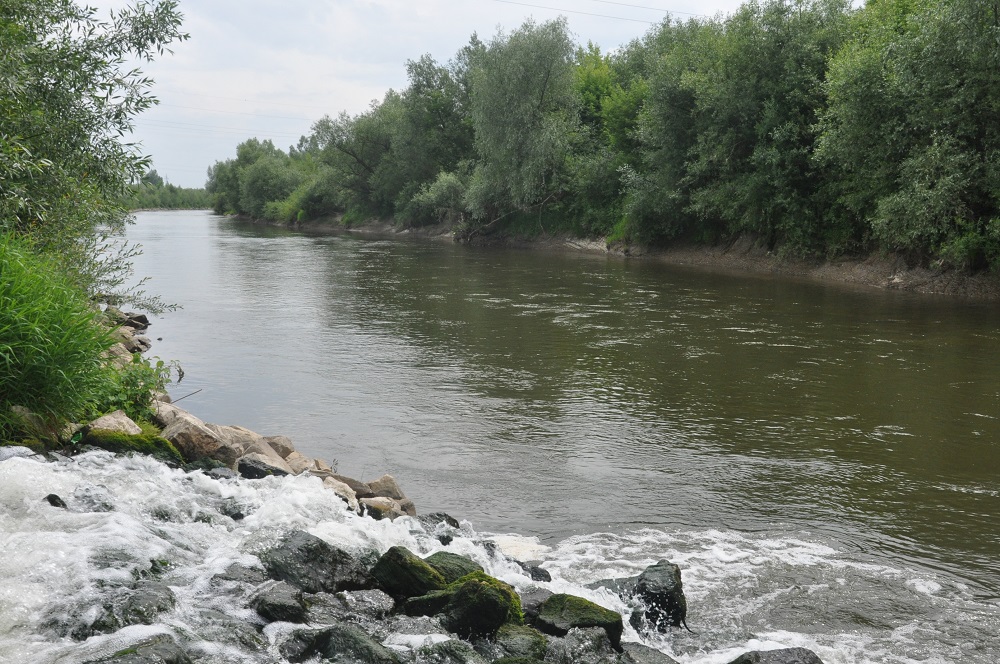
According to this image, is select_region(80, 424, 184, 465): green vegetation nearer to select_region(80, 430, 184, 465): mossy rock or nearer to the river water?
select_region(80, 430, 184, 465): mossy rock

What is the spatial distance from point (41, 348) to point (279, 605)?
4.51 meters

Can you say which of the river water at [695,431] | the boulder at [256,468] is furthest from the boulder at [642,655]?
the boulder at [256,468]

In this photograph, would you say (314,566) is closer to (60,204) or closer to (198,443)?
(198,443)

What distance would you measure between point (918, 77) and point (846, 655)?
80.0ft

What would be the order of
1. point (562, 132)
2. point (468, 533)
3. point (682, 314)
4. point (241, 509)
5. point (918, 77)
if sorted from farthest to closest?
point (562, 132)
point (918, 77)
point (682, 314)
point (468, 533)
point (241, 509)

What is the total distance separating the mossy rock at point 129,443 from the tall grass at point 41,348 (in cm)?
46

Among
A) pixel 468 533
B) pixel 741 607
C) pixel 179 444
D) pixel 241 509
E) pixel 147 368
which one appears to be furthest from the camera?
pixel 147 368

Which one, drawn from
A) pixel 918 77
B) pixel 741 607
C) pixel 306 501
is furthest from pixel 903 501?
pixel 918 77

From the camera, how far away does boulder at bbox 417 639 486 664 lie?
18.0 ft

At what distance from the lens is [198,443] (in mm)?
9492

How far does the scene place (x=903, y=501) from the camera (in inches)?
379

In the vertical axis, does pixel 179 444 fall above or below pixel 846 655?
above

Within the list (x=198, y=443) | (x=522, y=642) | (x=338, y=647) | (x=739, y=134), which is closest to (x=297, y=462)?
(x=198, y=443)

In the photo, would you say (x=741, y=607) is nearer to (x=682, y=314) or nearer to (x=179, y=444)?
(x=179, y=444)
